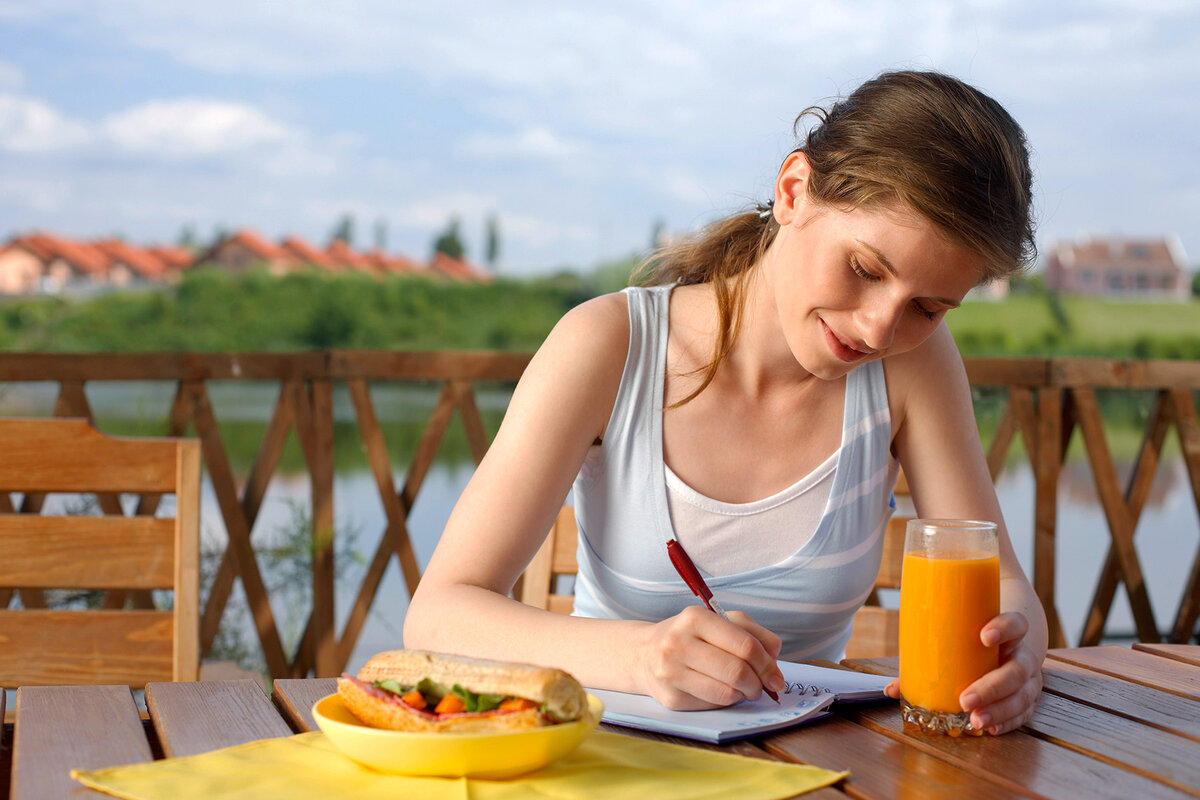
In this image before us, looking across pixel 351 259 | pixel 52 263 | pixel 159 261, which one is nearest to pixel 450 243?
pixel 351 259

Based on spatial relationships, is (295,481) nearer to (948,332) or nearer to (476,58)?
(948,332)

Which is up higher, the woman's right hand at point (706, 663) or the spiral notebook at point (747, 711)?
the woman's right hand at point (706, 663)

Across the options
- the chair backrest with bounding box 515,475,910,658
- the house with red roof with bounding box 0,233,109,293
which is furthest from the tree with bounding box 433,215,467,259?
the chair backrest with bounding box 515,475,910,658

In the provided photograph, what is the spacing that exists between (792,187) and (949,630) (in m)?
0.51

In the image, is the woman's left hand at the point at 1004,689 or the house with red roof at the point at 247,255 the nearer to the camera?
the woman's left hand at the point at 1004,689

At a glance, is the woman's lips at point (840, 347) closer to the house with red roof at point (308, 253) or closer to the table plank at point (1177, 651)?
the table plank at point (1177, 651)

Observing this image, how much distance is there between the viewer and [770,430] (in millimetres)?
1168

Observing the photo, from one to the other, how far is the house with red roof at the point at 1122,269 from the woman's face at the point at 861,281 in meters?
3.03

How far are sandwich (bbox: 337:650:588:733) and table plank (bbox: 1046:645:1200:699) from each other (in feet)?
2.01

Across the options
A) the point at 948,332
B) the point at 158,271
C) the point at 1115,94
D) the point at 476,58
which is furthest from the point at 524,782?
the point at 476,58

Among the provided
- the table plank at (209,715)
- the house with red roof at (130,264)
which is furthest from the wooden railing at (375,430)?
the house with red roof at (130,264)

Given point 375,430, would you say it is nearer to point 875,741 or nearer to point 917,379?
point 917,379

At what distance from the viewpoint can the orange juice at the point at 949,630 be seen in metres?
0.74

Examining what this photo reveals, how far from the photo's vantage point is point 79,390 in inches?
82.4
